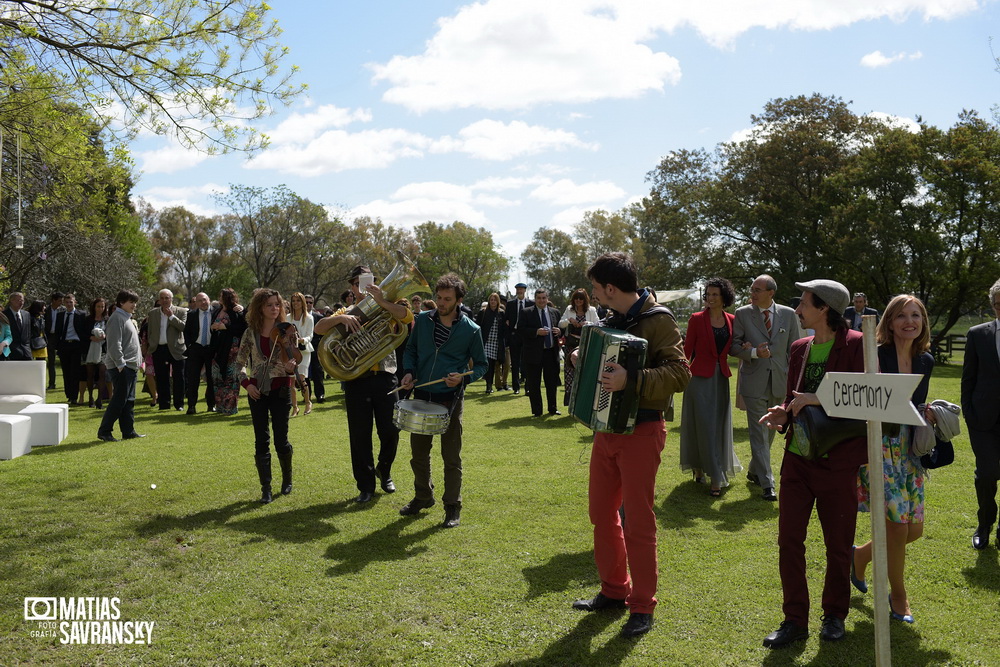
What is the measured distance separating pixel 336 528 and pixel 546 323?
803 cm

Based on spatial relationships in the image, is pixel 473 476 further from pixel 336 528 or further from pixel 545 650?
pixel 545 650

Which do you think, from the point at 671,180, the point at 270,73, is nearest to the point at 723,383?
the point at 270,73

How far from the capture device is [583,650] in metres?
3.94

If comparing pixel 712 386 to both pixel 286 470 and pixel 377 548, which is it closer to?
pixel 377 548

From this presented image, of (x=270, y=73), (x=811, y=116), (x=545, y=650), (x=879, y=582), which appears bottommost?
(x=545, y=650)

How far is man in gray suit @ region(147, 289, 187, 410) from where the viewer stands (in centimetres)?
1273

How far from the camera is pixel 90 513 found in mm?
6617

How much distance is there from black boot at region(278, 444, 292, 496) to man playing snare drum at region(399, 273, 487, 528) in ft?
4.96

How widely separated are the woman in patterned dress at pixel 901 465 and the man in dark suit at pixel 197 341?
1081cm

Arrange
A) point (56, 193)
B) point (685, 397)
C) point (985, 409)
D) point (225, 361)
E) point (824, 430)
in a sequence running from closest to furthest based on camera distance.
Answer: point (824, 430), point (985, 409), point (685, 397), point (56, 193), point (225, 361)

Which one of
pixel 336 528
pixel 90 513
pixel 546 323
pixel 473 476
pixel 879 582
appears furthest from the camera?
pixel 546 323

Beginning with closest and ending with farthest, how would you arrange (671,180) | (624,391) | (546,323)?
(624,391)
(546,323)
(671,180)

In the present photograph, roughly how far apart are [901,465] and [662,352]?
1589 millimetres

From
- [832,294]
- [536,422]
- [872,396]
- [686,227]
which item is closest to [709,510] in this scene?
[832,294]
